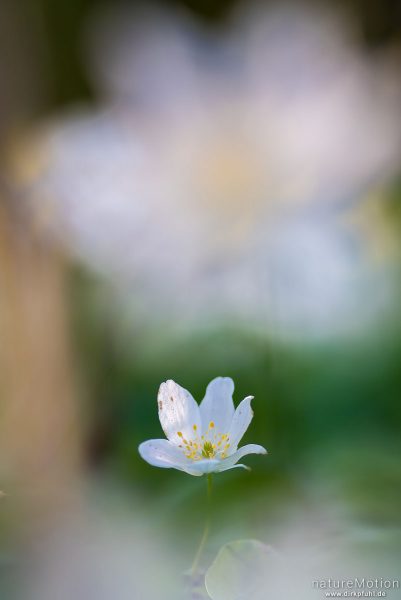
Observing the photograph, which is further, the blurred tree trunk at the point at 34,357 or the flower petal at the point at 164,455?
the blurred tree trunk at the point at 34,357

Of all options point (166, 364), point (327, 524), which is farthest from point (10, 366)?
point (327, 524)

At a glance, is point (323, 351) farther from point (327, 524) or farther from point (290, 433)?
point (327, 524)

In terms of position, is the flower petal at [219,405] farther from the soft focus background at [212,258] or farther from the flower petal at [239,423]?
the soft focus background at [212,258]

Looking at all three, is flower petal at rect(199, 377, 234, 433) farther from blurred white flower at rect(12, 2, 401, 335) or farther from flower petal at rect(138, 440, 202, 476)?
blurred white flower at rect(12, 2, 401, 335)

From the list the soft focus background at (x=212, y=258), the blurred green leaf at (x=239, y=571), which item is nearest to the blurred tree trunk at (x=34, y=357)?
the soft focus background at (x=212, y=258)

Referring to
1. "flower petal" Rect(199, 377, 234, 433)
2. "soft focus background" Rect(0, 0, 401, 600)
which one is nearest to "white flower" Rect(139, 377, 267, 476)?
"flower petal" Rect(199, 377, 234, 433)

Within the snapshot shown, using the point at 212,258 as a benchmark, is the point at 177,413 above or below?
below

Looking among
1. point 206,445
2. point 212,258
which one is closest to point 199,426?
point 206,445

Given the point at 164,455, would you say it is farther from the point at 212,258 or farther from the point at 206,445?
the point at 212,258
